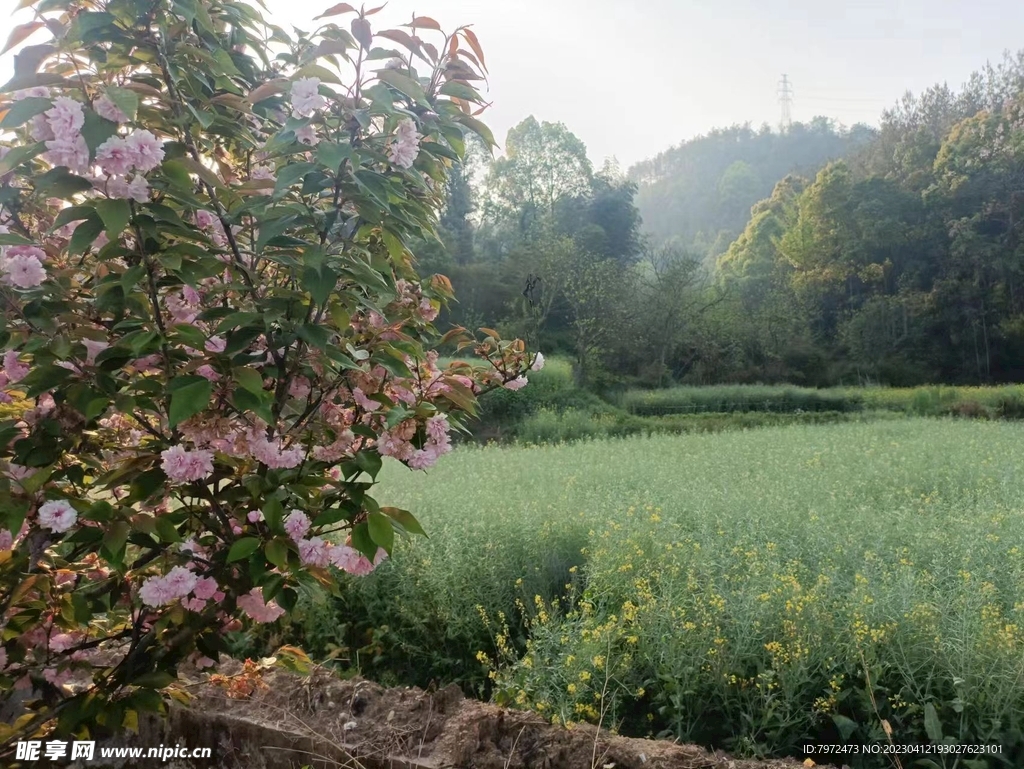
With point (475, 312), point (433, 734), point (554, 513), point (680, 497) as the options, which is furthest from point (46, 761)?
point (475, 312)

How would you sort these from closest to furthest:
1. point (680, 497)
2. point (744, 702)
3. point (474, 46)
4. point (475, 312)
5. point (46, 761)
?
point (474, 46) → point (46, 761) → point (744, 702) → point (680, 497) → point (475, 312)

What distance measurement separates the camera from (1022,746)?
5.42ft

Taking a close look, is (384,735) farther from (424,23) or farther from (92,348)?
(424,23)

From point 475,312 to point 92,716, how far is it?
45.3ft

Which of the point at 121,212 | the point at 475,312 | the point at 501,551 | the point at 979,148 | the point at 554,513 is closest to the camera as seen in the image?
the point at 121,212

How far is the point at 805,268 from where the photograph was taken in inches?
754

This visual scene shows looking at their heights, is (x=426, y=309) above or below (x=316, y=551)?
above

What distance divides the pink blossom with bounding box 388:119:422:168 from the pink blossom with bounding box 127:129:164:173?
355 mm

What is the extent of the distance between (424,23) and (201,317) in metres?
0.64

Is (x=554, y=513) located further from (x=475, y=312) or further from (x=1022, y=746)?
(x=475, y=312)

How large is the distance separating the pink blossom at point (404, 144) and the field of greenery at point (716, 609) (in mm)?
1280

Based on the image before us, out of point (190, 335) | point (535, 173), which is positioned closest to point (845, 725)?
point (190, 335)

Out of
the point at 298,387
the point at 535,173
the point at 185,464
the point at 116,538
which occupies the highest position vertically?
the point at 535,173

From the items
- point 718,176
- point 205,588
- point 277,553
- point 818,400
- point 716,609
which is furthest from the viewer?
point 718,176
